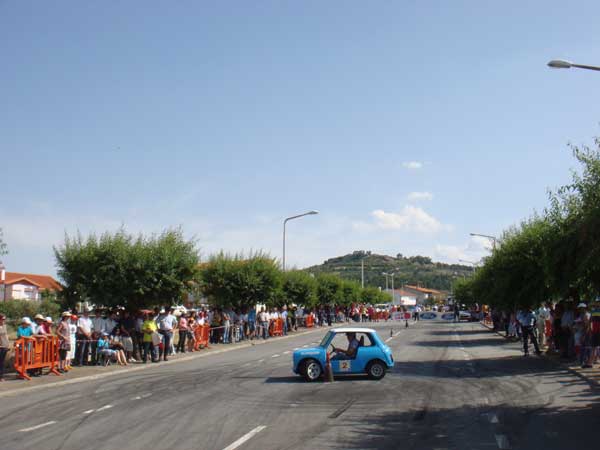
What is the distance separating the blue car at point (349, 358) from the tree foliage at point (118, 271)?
9818mm

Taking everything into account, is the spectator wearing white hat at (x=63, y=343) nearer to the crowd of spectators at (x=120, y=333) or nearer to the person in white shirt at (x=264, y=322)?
the crowd of spectators at (x=120, y=333)

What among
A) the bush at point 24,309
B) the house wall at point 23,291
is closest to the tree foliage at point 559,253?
the bush at point 24,309

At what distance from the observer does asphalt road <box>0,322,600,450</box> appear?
10000 mm

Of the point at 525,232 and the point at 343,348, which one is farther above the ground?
the point at 525,232

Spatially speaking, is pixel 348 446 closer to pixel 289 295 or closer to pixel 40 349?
pixel 40 349

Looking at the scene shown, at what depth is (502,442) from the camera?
32.0 ft

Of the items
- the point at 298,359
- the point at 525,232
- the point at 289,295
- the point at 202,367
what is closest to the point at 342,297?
the point at 289,295

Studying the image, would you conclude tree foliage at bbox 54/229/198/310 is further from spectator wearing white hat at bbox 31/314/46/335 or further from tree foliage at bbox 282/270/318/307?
tree foliage at bbox 282/270/318/307

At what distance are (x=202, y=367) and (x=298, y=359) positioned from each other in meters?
5.93

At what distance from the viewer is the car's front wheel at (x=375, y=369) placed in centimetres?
1811

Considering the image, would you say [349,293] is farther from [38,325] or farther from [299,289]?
[38,325]

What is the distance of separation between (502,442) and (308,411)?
4.17 m

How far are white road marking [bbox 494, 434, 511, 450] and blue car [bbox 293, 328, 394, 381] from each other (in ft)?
26.0

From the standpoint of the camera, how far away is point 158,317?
86.1ft
